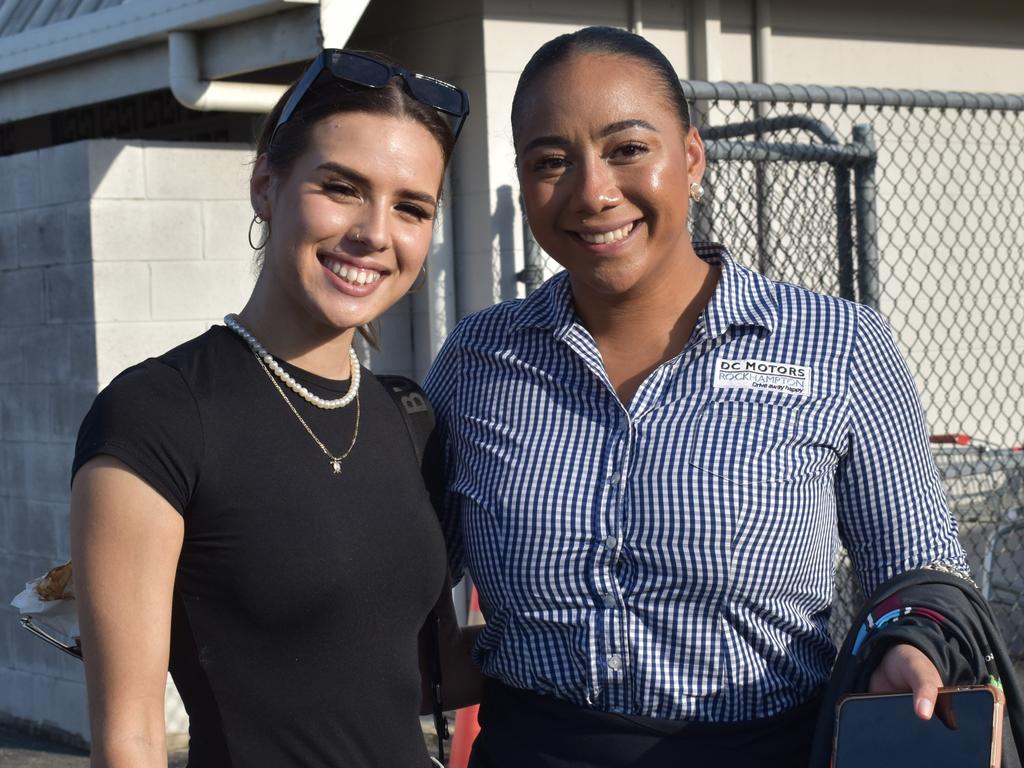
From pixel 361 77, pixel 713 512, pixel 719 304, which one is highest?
pixel 361 77

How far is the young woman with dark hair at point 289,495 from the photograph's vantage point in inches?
83.4

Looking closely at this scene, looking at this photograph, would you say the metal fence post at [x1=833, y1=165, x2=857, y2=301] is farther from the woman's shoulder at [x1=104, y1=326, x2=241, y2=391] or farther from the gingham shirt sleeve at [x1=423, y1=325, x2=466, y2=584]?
the woman's shoulder at [x1=104, y1=326, x2=241, y2=391]

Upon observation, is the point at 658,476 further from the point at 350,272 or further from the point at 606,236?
the point at 350,272

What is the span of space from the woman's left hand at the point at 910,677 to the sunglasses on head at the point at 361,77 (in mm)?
1210

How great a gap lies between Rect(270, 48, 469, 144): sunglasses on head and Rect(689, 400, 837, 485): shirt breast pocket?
0.75 metres

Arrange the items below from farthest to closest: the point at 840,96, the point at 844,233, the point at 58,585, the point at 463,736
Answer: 1. the point at 844,233
2. the point at 840,96
3. the point at 463,736
4. the point at 58,585

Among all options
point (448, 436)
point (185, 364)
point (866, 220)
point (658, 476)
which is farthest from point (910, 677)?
point (866, 220)

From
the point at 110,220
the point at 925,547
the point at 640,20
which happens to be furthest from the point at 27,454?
the point at 925,547

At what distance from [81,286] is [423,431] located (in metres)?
3.62

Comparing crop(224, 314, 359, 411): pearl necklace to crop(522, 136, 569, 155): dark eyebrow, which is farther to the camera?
crop(522, 136, 569, 155): dark eyebrow

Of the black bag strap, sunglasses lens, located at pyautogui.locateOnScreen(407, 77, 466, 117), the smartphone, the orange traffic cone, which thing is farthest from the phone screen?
the orange traffic cone

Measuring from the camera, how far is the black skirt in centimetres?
247

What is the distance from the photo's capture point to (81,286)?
5.96 m

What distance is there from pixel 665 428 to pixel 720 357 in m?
0.17
